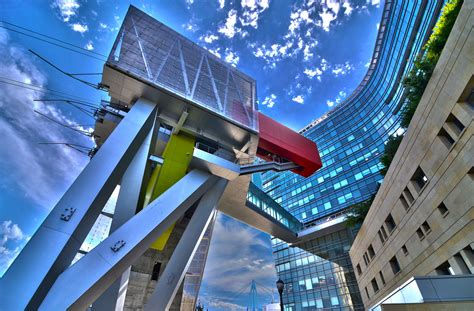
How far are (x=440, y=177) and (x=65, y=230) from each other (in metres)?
14.8

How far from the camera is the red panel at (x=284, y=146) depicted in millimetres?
19650

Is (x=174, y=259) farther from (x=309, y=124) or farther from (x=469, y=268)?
(x=309, y=124)

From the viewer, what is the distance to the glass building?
3334cm

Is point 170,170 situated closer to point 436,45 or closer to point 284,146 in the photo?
point 284,146

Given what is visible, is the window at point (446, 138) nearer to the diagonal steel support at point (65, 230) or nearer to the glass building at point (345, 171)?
the diagonal steel support at point (65, 230)

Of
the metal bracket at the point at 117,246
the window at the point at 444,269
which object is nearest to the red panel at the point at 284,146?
the window at the point at 444,269

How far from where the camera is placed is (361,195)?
40.2 m

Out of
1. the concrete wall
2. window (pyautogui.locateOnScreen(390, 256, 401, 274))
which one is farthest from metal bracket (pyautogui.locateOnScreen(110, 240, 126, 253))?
window (pyautogui.locateOnScreen(390, 256, 401, 274))

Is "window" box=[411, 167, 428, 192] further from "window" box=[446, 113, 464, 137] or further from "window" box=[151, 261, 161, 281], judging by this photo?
"window" box=[151, 261, 161, 281]

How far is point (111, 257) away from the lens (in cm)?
898

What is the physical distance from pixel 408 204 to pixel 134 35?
19094 millimetres

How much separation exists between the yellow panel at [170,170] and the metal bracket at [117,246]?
5.07m

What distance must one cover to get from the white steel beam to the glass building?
29655 millimetres

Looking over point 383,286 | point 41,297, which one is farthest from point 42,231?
point 383,286
